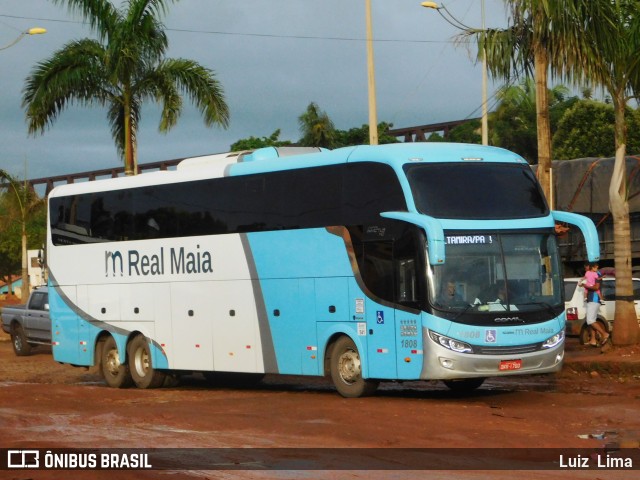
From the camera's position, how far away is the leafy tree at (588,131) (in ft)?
183

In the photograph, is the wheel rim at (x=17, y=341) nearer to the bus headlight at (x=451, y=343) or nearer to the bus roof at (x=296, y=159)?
the bus roof at (x=296, y=159)

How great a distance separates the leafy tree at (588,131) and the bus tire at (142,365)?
35779 millimetres

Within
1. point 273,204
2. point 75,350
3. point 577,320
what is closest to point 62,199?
point 75,350

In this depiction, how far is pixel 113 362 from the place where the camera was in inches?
966

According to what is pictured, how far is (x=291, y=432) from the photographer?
14414 millimetres

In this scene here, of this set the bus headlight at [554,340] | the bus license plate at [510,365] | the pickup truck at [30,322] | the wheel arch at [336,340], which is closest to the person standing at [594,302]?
the bus headlight at [554,340]

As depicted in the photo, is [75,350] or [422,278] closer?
[422,278]

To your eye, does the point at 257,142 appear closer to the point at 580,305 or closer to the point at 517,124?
the point at 517,124

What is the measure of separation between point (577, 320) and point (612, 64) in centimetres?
770

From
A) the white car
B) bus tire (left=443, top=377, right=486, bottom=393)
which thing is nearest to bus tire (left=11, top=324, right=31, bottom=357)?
the white car

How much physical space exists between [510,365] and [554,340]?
976mm

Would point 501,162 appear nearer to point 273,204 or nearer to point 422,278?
point 422,278

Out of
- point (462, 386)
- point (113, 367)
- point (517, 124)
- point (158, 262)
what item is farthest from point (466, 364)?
point (517, 124)

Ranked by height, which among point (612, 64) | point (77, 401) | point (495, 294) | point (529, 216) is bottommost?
point (77, 401)
